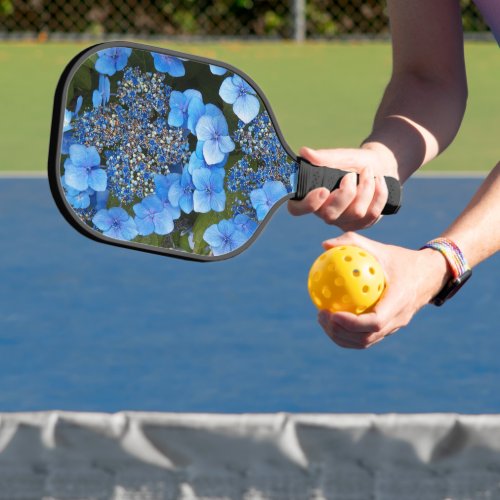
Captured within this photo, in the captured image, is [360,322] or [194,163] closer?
[360,322]

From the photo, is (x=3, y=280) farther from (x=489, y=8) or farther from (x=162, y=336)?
(x=489, y=8)

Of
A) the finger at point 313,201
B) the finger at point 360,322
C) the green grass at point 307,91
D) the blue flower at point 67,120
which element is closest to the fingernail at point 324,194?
the finger at point 313,201

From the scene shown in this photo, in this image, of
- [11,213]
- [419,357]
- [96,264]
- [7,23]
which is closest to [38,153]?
[11,213]

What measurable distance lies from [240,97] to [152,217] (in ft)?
1.00

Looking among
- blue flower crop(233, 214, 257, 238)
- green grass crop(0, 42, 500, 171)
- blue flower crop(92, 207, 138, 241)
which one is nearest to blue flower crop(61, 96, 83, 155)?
blue flower crop(92, 207, 138, 241)

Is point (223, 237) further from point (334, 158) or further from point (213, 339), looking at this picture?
point (213, 339)

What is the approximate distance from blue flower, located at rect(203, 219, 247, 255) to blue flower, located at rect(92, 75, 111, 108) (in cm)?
28

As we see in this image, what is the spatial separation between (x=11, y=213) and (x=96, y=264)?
0.97m

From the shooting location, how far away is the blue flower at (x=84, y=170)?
209 centimetres

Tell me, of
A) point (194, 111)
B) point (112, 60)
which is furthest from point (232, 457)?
point (112, 60)

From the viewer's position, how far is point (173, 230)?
222 centimetres

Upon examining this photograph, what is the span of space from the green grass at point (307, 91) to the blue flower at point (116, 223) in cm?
531

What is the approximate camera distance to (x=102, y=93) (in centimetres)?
216

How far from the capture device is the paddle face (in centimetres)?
210
